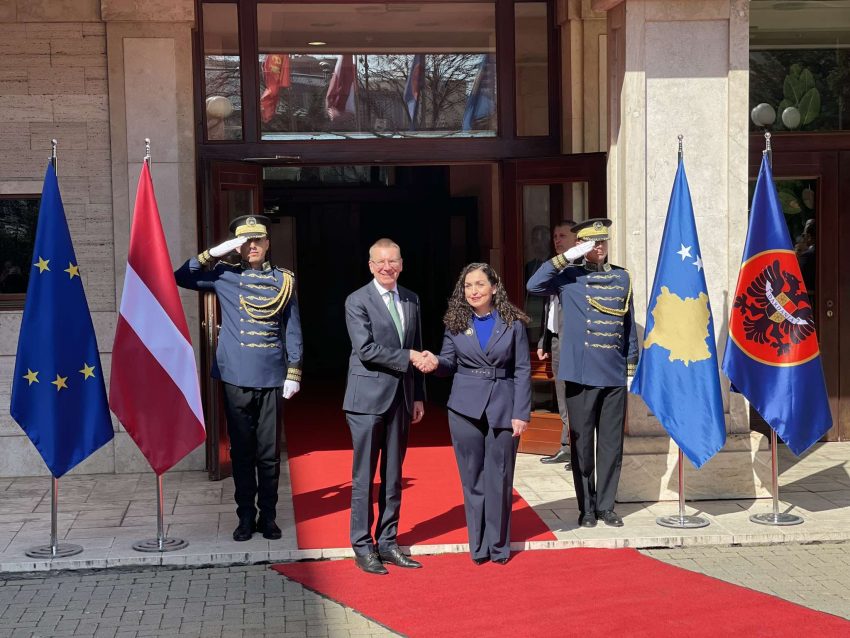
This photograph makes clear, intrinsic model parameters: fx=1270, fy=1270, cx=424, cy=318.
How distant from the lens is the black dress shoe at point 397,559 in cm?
678

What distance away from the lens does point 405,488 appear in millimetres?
8844

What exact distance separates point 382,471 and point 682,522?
75.1 inches

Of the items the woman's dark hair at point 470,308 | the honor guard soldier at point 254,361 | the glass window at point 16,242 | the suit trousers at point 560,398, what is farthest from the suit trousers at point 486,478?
the glass window at point 16,242

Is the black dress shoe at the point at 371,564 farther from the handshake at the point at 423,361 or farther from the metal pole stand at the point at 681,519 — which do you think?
the metal pole stand at the point at 681,519

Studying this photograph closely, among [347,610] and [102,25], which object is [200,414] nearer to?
[347,610]

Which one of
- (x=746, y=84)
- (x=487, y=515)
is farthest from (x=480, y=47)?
(x=487, y=515)

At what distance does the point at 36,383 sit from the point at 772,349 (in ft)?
14.3

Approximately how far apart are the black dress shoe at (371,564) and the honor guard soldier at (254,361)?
32.2 inches

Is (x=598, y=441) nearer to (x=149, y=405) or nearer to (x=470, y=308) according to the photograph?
(x=470, y=308)

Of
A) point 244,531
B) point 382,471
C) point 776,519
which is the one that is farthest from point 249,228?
point 776,519

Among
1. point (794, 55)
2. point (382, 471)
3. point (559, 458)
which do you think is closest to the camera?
point (382, 471)

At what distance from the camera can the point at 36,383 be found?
7.20 meters

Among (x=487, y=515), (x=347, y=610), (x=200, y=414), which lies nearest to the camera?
(x=347, y=610)

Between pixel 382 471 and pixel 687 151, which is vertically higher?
A: pixel 687 151
